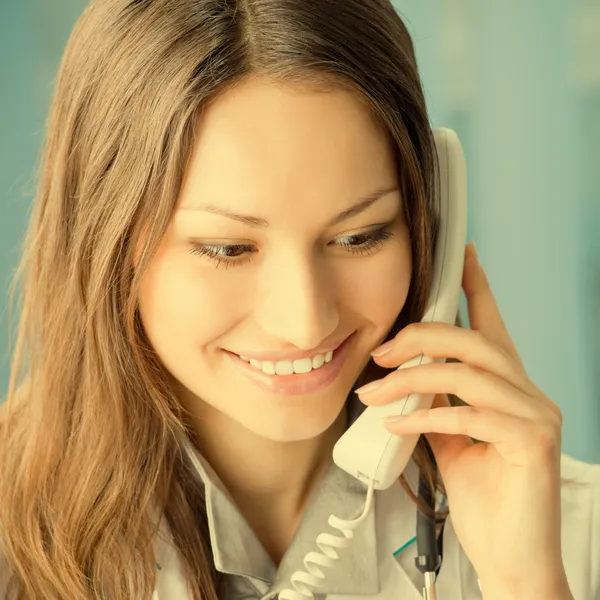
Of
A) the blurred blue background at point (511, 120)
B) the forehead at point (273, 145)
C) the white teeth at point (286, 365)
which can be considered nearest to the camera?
the forehead at point (273, 145)

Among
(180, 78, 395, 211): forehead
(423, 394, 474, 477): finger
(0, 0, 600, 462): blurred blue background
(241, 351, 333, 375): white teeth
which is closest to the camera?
(180, 78, 395, 211): forehead

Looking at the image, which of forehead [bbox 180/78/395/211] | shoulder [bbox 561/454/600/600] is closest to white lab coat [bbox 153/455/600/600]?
shoulder [bbox 561/454/600/600]

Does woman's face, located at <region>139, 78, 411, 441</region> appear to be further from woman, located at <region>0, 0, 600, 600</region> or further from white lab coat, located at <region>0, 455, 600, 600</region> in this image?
white lab coat, located at <region>0, 455, 600, 600</region>

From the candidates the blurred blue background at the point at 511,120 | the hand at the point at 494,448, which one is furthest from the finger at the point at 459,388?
the blurred blue background at the point at 511,120

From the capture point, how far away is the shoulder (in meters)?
1.21

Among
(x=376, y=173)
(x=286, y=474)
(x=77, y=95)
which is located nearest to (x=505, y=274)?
(x=286, y=474)

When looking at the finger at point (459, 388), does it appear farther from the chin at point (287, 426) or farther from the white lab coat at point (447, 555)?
the white lab coat at point (447, 555)

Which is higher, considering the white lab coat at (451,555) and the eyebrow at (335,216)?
the eyebrow at (335,216)

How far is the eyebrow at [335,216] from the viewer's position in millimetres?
932

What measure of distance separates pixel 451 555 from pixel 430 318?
0.31 meters

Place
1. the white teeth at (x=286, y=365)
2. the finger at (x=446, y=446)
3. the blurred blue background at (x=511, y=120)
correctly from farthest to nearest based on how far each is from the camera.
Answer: the blurred blue background at (x=511, y=120), the finger at (x=446, y=446), the white teeth at (x=286, y=365)

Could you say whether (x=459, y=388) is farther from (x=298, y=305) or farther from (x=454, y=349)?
(x=298, y=305)

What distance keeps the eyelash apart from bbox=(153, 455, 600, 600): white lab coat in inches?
14.8

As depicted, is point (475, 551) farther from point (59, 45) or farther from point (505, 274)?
point (59, 45)
